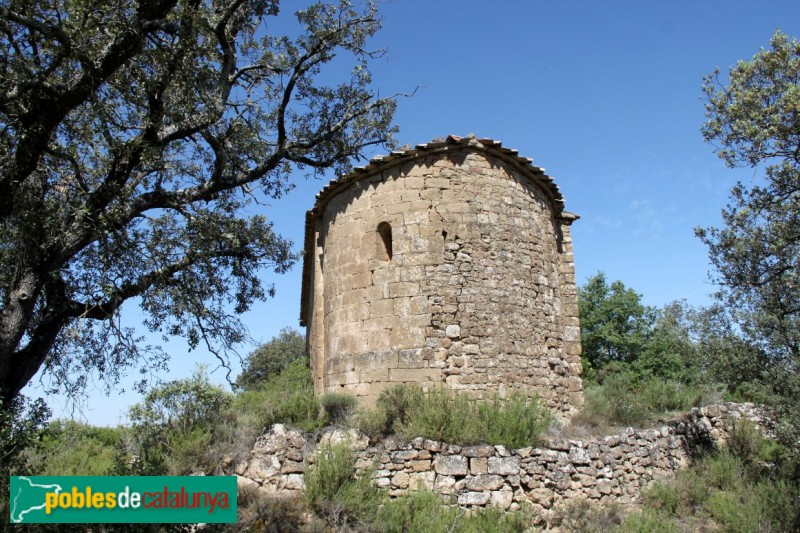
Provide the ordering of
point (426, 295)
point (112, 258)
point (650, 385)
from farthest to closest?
1. point (650, 385)
2. point (426, 295)
3. point (112, 258)

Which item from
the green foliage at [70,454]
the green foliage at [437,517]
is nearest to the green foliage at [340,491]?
the green foliage at [437,517]

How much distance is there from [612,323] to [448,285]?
1590 cm

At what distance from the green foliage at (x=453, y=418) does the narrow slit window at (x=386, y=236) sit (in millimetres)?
2655

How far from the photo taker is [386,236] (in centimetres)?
1090

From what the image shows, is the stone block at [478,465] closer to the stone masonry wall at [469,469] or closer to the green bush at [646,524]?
the stone masonry wall at [469,469]

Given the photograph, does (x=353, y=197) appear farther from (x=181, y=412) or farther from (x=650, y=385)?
(x=650, y=385)

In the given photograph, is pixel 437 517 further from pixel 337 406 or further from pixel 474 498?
pixel 337 406

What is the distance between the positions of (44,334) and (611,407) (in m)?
9.42

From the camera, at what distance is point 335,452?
27.1 feet

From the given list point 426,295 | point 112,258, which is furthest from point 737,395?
point 112,258

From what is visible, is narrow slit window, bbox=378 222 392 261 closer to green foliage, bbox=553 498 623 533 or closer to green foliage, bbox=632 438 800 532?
green foliage, bbox=553 498 623 533

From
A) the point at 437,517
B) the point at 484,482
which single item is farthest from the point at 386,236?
the point at 437,517

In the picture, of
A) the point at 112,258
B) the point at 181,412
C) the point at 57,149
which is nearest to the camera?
the point at 57,149

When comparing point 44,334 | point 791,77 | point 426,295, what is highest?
point 791,77
